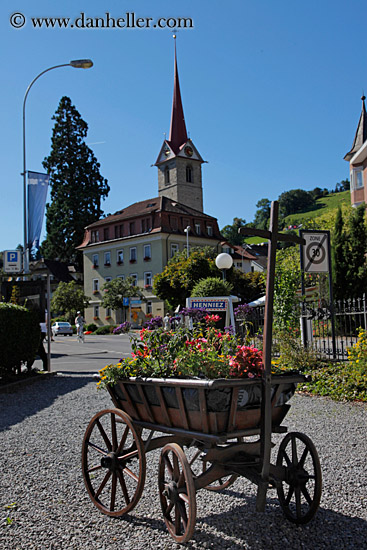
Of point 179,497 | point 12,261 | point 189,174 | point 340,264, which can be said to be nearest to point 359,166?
point 340,264

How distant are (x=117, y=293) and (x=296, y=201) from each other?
97604 millimetres

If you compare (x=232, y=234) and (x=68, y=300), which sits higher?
(x=232, y=234)

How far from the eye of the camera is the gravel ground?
11.6 ft

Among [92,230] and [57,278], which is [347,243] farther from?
[57,278]

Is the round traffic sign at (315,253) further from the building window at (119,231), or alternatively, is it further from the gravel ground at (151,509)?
the building window at (119,231)

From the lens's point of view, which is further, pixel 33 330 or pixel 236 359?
pixel 33 330

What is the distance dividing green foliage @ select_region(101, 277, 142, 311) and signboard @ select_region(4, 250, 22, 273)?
40635 mm

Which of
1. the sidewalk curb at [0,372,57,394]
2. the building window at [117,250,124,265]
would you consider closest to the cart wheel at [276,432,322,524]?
the sidewalk curb at [0,372,57,394]

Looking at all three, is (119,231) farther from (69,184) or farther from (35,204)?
(35,204)

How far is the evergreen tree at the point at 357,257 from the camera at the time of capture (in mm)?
22484

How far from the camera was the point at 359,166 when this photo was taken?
30688 mm

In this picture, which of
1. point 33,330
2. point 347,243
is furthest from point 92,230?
point 33,330

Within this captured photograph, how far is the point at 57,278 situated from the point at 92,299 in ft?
30.3

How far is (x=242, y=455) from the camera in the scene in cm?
372
